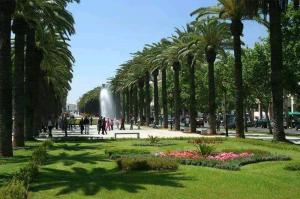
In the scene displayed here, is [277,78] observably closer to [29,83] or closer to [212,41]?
[212,41]

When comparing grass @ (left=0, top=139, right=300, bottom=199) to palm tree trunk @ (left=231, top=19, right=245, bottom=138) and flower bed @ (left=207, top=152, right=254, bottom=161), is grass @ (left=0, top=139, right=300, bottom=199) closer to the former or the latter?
flower bed @ (left=207, top=152, right=254, bottom=161)

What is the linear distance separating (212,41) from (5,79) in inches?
988

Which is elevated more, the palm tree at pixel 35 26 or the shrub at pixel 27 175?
the palm tree at pixel 35 26

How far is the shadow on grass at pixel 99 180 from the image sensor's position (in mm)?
14011

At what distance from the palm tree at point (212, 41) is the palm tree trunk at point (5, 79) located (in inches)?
893

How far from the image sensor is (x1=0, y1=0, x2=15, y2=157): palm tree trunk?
25.0 meters

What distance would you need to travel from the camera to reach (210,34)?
154 feet

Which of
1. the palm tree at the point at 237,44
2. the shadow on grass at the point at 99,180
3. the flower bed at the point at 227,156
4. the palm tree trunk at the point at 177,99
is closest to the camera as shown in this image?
the shadow on grass at the point at 99,180

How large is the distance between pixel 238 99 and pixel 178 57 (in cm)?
1897

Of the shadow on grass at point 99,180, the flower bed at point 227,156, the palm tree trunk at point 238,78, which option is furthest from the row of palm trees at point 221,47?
the shadow on grass at point 99,180

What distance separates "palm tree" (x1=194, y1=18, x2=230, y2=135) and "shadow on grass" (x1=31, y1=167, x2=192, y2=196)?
1185 inches

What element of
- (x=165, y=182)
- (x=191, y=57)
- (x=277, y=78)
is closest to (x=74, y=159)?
(x=165, y=182)

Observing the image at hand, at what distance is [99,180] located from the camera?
50.2 feet

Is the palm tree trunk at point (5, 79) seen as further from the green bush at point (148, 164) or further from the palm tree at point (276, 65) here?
the palm tree at point (276, 65)
